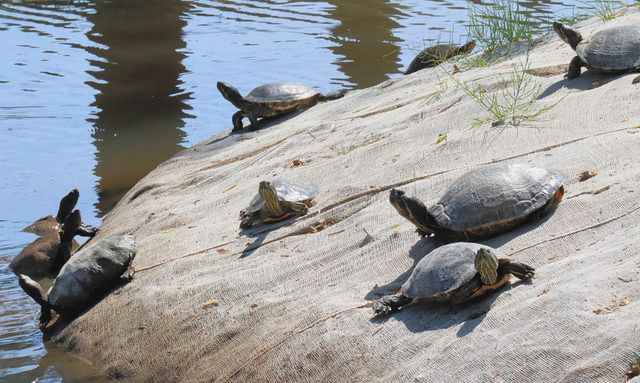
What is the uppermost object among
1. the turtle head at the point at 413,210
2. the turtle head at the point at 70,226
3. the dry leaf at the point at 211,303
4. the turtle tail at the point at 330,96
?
the turtle head at the point at 413,210

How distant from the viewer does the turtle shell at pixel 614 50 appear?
23.1 feet

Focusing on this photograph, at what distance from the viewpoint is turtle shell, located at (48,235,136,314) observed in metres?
6.73

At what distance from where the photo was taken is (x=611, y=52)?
23.4 feet

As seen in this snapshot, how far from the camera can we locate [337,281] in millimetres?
5547

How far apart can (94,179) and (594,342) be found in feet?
23.6

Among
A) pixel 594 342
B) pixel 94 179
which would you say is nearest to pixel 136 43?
pixel 94 179

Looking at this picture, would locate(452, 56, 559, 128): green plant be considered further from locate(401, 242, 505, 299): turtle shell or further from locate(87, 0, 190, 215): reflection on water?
locate(87, 0, 190, 215): reflection on water

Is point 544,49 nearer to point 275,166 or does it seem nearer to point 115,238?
point 275,166

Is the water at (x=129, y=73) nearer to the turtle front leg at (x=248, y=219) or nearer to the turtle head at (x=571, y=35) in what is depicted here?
the turtle front leg at (x=248, y=219)

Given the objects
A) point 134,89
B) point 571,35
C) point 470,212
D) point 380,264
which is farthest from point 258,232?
point 134,89

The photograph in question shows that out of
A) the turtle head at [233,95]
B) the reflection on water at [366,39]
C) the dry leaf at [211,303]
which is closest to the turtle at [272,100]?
the turtle head at [233,95]

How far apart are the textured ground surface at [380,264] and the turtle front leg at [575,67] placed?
103 millimetres

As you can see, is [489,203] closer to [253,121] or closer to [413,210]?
[413,210]

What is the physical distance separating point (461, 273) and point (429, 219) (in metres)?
0.85
